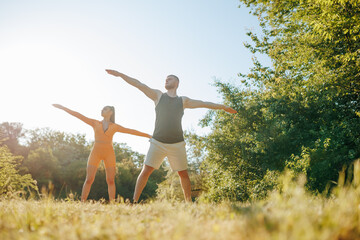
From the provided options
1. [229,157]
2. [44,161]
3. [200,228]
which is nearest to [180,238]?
[200,228]

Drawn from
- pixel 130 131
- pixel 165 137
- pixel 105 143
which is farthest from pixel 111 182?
pixel 165 137

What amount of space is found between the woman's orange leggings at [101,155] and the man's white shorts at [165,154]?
1.95 meters

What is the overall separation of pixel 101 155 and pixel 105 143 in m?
0.32

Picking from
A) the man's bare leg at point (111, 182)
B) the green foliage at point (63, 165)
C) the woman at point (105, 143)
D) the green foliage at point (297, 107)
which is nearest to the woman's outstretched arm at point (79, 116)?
the woman at point (105, 143)

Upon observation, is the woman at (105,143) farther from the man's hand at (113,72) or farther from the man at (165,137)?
the man's hand at (113,72)

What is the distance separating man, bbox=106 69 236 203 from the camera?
4.65 m

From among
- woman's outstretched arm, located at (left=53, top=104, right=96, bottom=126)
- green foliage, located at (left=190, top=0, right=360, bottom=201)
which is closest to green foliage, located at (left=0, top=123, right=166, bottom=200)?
green foliage, located at (left=190, top=0, right=360, bottom=201)

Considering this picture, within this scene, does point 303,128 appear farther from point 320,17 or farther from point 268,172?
point 320,17

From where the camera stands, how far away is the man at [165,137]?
4652mm

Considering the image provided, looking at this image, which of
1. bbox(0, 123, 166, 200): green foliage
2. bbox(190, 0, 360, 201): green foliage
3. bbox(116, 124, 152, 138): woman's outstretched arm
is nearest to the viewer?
bbox(116, 124, 152, 138): woman's outstretched arm

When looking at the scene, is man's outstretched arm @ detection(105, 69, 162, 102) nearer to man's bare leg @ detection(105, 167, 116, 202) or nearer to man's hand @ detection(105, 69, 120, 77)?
man's hand @ detection(105, 69, 120, 77)

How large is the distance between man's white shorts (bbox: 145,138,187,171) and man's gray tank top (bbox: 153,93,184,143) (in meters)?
0.09

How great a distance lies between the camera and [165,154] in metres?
4.70

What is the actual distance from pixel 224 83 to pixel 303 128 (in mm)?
6064
